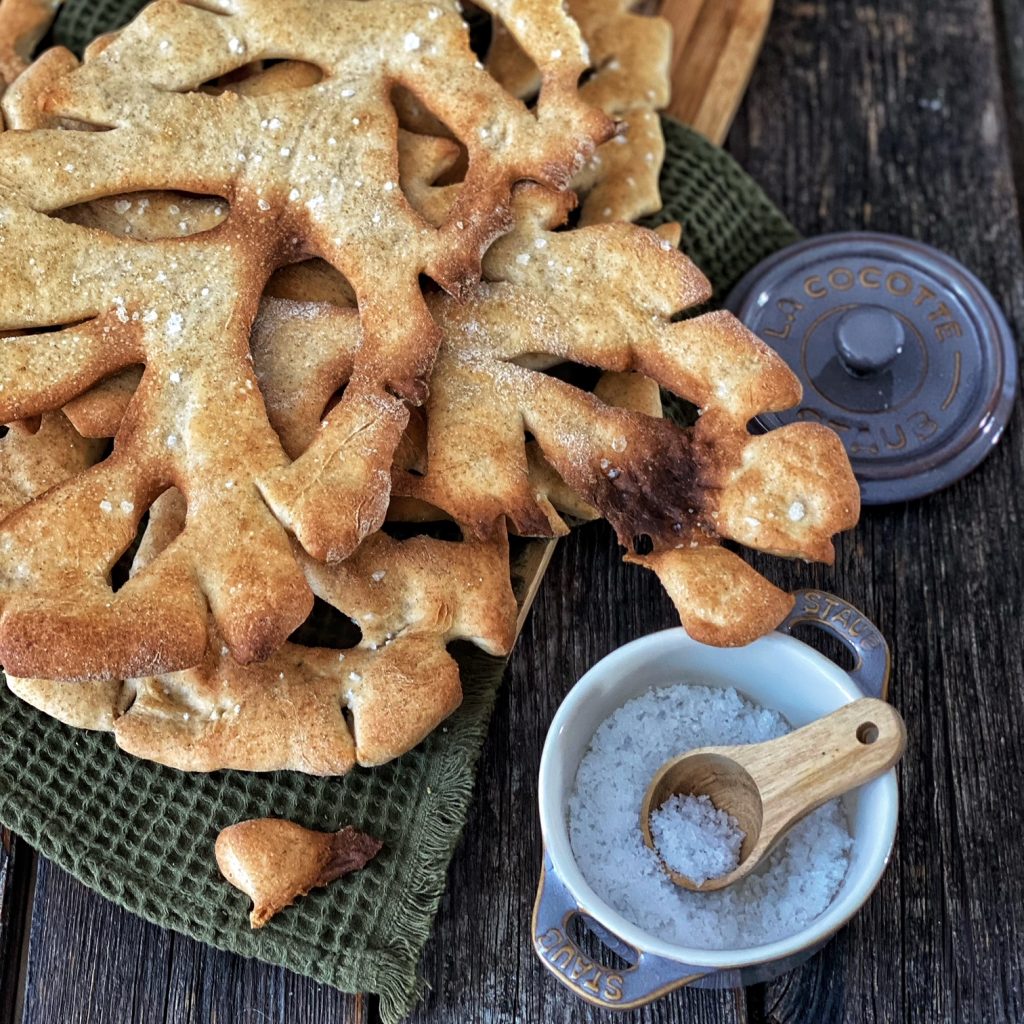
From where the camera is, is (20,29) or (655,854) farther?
(20,29)

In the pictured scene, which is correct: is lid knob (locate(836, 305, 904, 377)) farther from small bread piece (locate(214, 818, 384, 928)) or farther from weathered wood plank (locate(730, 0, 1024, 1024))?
small bread piece (locate(214, 818, 384, 928))

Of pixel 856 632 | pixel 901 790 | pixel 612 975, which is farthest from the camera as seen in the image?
pixel 901 790

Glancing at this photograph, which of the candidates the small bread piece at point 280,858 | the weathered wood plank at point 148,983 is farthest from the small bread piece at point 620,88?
the weathered wood plank at point 148,983

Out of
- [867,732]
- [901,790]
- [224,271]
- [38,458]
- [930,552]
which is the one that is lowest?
[901,790]

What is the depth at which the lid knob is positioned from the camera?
125cm

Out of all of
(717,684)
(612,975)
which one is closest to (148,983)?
(612,975)

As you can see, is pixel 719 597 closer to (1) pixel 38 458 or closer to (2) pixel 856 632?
(2) pixel 856 632

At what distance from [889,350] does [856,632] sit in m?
0.35

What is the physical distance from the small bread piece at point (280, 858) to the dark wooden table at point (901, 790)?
12 centimetres

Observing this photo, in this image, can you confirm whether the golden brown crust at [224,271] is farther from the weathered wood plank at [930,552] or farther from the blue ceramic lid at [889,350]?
the weathered wood plank at [930,552]

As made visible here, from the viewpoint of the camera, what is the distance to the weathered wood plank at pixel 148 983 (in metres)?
1.12

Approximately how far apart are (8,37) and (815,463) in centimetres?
100

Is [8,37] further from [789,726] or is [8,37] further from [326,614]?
[789,726]

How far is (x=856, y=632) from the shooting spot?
108cm
